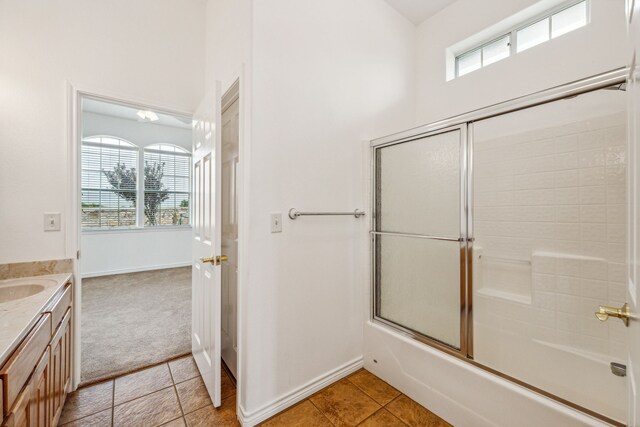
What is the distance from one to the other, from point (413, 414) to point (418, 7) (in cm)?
317

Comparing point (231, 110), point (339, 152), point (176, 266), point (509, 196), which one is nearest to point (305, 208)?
point (339, 152)

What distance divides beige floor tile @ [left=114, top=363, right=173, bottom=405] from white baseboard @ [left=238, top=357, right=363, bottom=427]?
0.75 metres

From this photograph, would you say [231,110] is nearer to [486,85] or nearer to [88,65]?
[88,65]

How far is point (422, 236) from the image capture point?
1.83 metres

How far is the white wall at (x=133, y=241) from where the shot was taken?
189 inches

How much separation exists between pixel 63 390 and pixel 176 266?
14.0 feet

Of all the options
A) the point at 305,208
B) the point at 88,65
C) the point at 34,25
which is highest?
the point at 34,25

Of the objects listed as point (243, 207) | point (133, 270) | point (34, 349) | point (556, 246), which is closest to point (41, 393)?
point (34, 349)

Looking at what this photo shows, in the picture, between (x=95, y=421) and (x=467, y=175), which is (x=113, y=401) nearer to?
(x=95, y=421)

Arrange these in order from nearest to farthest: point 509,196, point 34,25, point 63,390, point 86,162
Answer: point 63,390 < point 34,25 < point 509,196 < point 86,162

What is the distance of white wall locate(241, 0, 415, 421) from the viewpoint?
5.28ft

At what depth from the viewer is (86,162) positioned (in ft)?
16.0

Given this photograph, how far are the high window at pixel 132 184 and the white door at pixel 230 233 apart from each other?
4073 millimetres

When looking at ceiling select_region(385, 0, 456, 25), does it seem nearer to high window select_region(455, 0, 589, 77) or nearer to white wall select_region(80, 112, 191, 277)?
high window select_region(455, 0, 589, 77)
